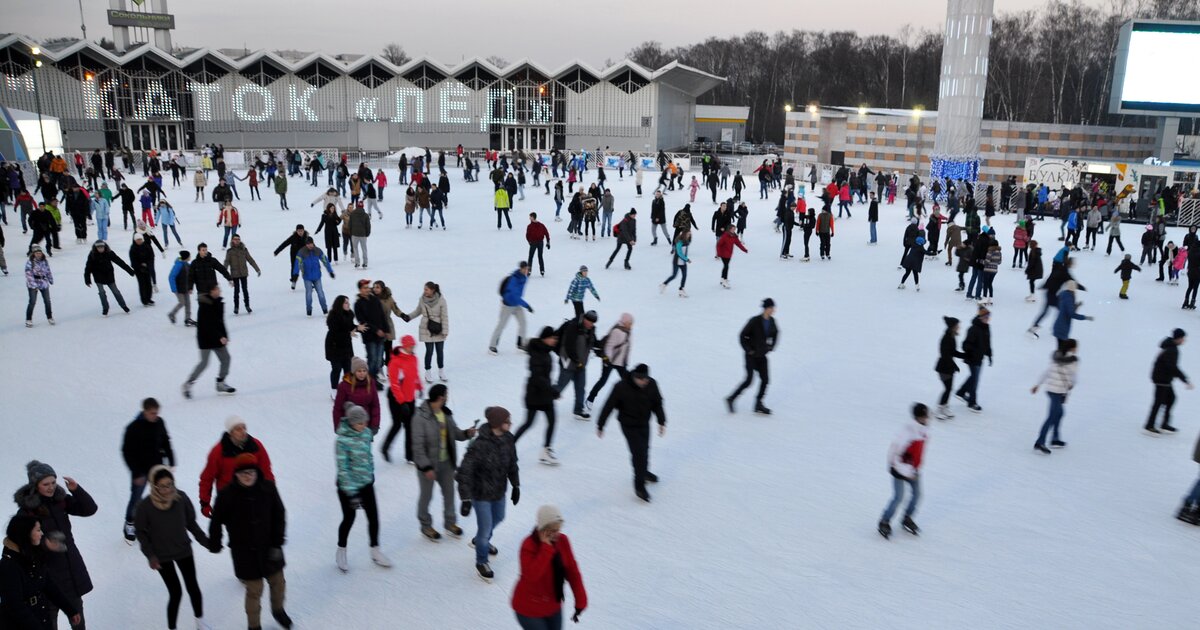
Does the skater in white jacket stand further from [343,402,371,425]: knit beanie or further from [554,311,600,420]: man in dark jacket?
[343,402,371,425]: knit beanie

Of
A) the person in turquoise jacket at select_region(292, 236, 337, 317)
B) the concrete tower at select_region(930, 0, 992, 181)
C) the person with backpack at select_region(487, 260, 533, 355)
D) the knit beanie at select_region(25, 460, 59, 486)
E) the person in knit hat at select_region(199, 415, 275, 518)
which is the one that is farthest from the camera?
the concrete tower at select_region(930, 0, 992, 181)

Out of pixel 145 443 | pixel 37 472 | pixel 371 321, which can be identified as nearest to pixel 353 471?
pixel 145 443

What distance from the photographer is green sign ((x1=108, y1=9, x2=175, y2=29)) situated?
181 ft

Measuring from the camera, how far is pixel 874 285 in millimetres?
14055

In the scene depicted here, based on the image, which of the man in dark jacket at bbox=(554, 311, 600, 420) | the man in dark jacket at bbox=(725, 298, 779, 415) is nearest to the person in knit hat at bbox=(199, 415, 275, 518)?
the man in dark jacket at bbox=(554, 311, 600, 420)

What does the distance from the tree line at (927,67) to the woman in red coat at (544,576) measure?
32.8m

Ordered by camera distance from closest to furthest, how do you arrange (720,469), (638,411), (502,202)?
(638,411)
(720,469)
(502,202)

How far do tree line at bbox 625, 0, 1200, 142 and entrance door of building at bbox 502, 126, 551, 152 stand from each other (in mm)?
18789

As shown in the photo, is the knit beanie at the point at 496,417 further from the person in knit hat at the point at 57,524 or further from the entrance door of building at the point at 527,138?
the entrance door of building at the point at 527,138

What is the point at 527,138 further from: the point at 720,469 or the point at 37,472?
the point at 37,472

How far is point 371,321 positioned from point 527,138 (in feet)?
143

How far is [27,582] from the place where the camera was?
3734 mm

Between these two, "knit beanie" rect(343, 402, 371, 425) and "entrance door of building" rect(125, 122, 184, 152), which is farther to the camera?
"entrance door of building" rect(125, 122, 184, 152)

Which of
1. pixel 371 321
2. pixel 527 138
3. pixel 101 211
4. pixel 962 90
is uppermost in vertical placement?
pixel 962 90
